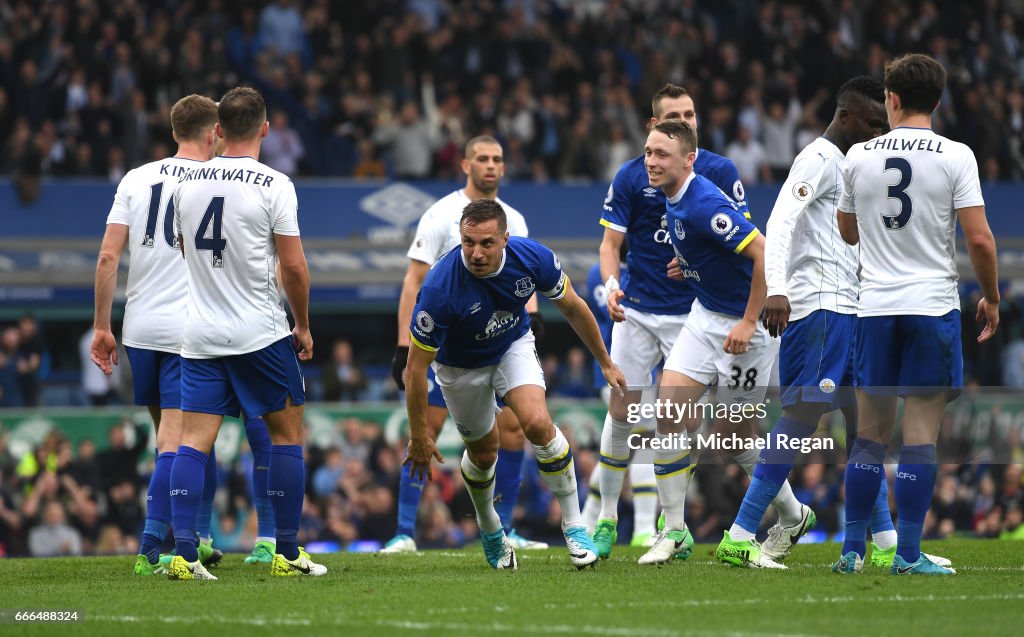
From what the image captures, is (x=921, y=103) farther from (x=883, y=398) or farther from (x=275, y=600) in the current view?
(x=275, y=600)

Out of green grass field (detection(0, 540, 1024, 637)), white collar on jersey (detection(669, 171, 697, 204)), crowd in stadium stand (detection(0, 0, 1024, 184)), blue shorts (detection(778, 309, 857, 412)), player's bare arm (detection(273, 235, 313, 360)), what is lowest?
green grass field (detection(0, 540, 1024, 637))

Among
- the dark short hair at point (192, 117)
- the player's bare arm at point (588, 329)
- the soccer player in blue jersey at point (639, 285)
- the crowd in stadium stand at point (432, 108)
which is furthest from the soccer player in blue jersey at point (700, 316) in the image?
the crowd in stadium stand at point (432, 108)

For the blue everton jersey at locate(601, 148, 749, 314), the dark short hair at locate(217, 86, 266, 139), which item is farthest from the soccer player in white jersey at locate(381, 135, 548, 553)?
the dark short hair at locate(217, 86, 266, 139)

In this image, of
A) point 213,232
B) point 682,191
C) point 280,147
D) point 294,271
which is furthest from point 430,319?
point 280,147

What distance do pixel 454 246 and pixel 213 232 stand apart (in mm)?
2552

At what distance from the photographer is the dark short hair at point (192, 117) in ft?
27.0

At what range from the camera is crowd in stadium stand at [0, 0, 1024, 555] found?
1577 centimetres

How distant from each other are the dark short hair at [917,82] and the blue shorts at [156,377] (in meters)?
4.20

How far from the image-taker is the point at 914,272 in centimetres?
723

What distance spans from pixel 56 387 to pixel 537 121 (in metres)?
7.55

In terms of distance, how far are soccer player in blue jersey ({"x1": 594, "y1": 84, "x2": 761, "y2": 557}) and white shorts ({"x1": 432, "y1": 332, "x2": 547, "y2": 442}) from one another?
1.18 m

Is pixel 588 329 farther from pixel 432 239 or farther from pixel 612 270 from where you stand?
pixel 432 239

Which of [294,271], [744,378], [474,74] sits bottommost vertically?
[744,378]

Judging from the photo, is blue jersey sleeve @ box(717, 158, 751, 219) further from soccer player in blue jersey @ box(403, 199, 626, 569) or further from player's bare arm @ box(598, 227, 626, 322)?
soccer player in blue jersey @ box(403, 199, 626, 569)
